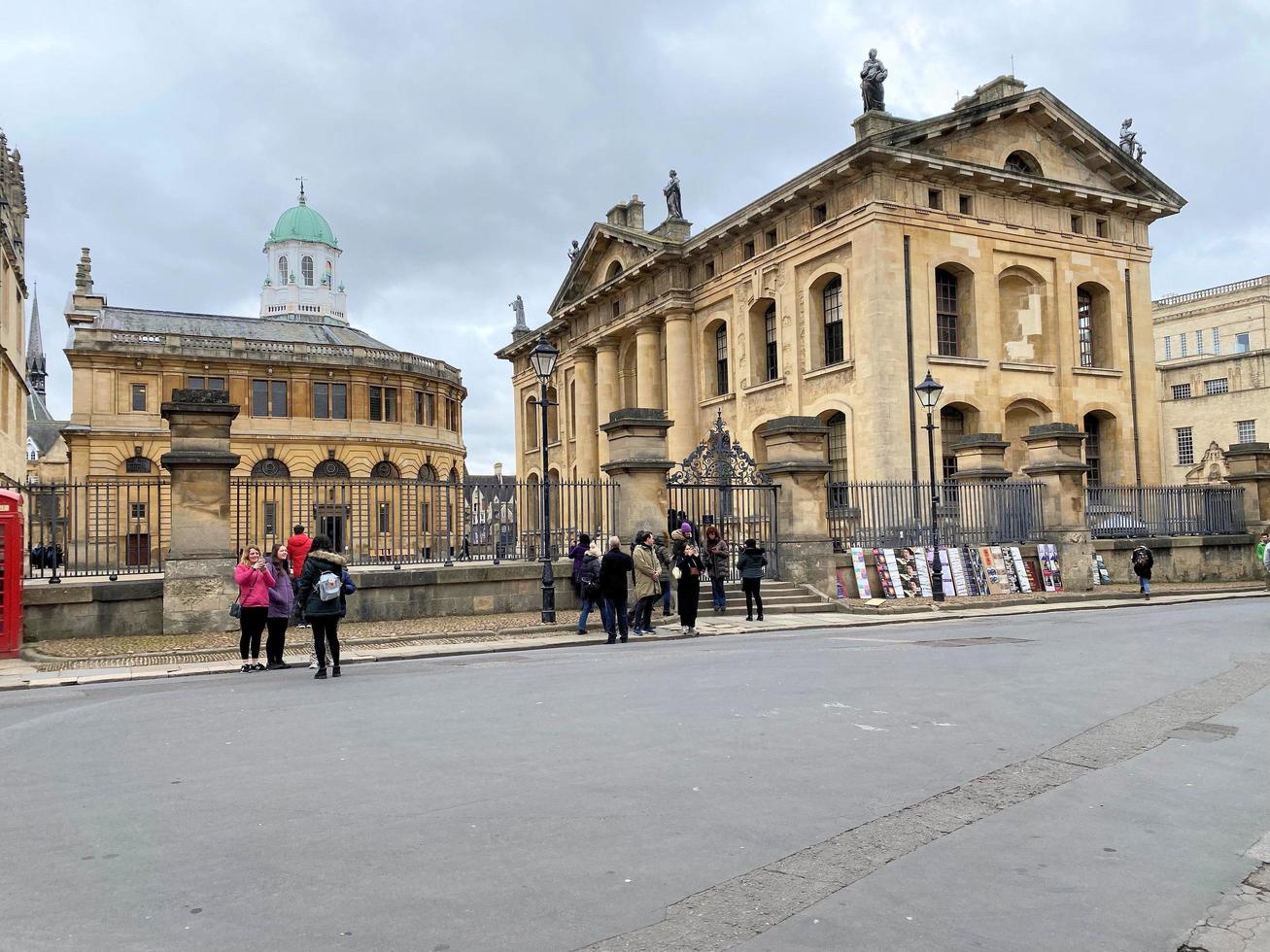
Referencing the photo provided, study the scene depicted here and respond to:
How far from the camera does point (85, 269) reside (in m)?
62.0

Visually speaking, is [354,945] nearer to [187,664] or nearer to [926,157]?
[187,664]

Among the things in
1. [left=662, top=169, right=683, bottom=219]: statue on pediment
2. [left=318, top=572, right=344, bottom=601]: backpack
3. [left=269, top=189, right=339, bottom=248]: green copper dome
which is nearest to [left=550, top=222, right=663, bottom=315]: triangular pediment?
[left=662, top=169, right=683, bottom=219]: statue on pediment

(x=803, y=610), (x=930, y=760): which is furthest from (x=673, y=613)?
(x=930, y=760)

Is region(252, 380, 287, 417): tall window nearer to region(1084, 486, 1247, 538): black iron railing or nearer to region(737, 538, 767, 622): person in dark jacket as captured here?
region(1084, 486, 1247, 538): black iron railing

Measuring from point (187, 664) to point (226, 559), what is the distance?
130 inches

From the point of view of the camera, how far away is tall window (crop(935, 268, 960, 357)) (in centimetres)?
3177

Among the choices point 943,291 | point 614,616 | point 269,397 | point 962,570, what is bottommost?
point 614,616

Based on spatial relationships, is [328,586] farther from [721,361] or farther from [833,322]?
[721,361]

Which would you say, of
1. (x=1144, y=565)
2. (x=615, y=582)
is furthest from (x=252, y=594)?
(x=1144, y=565)

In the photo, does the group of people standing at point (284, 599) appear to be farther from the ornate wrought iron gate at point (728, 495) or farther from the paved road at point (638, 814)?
the ornate wrought iron gate at point (728, 495)

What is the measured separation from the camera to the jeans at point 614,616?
15.8m

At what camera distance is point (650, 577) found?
54.8ft

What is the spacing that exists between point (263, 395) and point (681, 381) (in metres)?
29.4

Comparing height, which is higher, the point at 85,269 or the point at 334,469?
the point at 85,269
